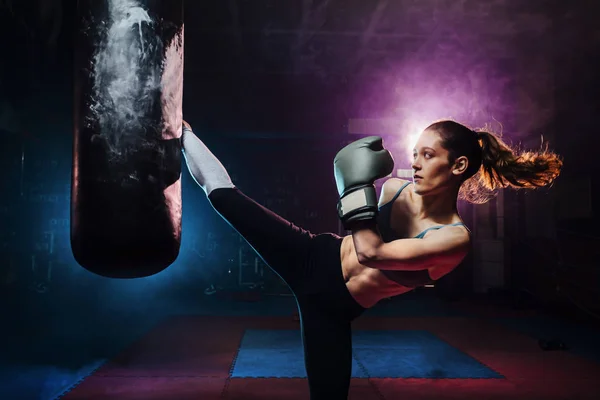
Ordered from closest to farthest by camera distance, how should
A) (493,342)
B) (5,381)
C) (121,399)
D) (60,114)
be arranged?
(121,399) < (5,381) < (493,342) < (60,114)

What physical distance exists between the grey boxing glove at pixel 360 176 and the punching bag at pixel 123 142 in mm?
729

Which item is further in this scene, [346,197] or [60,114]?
[60,114]

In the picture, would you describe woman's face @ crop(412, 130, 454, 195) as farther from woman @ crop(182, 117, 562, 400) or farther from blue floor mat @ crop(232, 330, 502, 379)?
blue floor mat @ crop(232, 330, 502, 379)

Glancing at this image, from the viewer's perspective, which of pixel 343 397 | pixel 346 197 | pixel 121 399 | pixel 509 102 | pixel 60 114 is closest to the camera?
pixel 346 197

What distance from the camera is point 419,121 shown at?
322 inches

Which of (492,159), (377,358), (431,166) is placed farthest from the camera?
(377,358)

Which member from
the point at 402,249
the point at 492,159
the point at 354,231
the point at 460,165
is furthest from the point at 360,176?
the point at 492,159

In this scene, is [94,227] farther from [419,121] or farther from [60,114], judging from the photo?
[419,121]

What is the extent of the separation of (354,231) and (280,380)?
7.99ft

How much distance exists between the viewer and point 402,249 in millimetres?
1782

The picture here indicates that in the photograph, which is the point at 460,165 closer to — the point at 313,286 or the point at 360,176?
the point at 360,176

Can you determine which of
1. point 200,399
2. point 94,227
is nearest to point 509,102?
point 200,399

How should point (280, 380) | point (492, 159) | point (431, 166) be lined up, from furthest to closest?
1. point (280, 380)
2. point (492, 159)
3. point (431, 166)

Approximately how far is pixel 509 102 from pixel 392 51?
2384mm
